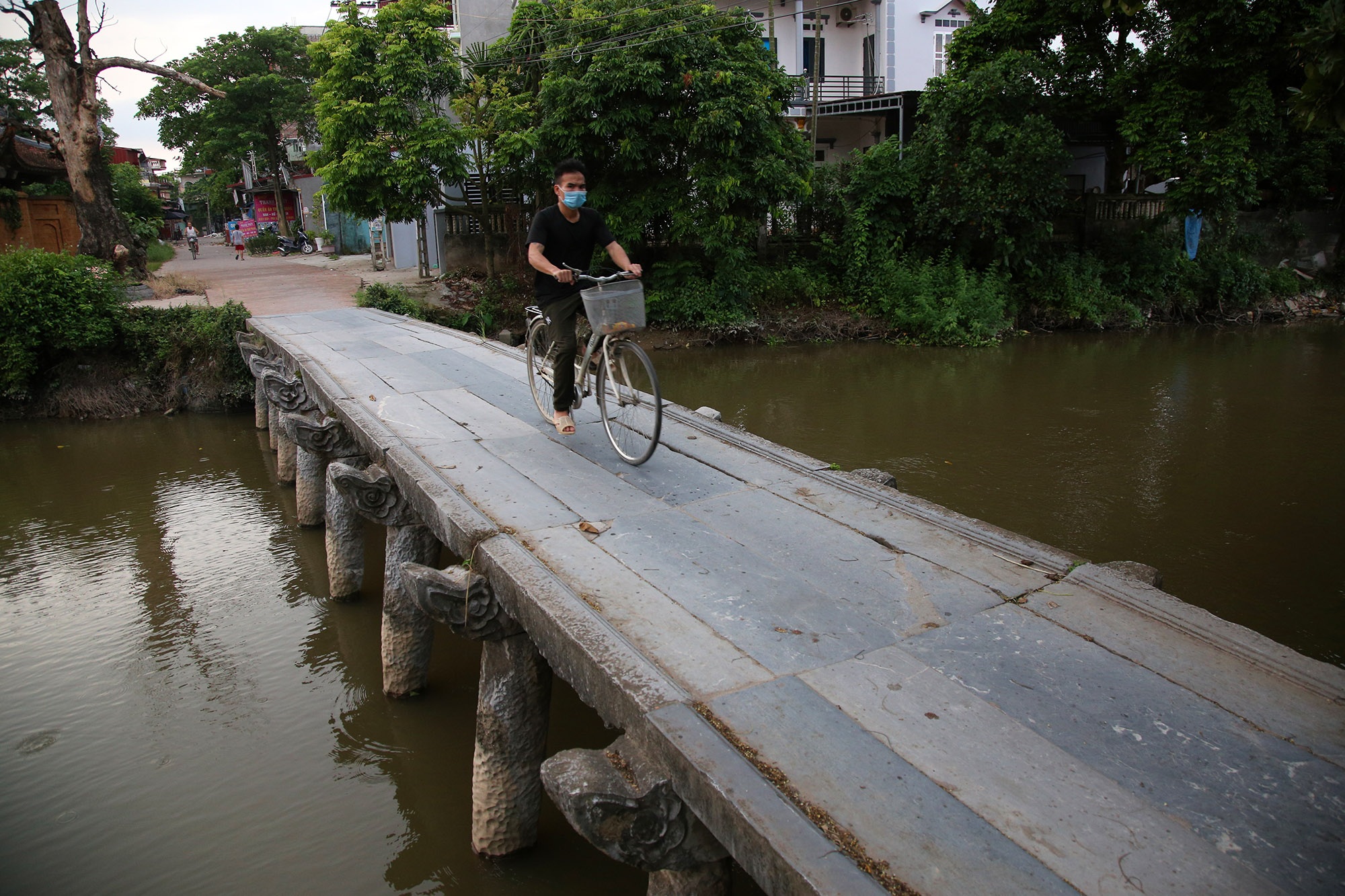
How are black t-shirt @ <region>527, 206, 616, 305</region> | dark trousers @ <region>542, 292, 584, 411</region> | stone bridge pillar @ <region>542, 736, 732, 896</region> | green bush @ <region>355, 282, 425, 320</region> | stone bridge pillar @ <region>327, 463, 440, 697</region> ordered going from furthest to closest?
green bush @ <region>355, 282, 425, 320</region>
dark trousers @ <region>542, 292, 584, 411</region>
black t-shirt @ <region>527, 206, 616, 305</region>
stone bridge pillar @ <region>327, 463, 440, 697</region>
stone bridge pillar @ <region>542, 736, 732, 896</region>

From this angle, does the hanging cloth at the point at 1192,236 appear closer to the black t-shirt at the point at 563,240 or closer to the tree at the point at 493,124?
the tree at the point at 493,124

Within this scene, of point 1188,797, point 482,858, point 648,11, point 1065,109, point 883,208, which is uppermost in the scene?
point 648,11

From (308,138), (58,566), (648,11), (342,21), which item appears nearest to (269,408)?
(58,566)

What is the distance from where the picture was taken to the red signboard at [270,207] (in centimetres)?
3819

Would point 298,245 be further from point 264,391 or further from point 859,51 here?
point 264,391

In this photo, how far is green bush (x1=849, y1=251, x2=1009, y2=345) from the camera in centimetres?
1684

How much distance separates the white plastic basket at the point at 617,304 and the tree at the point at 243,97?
99.9 feet

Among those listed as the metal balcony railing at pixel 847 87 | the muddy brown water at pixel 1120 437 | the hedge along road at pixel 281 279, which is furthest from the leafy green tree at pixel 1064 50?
the hedge along road at pixel 281 279

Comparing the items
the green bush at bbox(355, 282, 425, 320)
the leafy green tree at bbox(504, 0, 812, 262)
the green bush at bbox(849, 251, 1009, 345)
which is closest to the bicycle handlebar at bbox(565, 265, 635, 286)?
the green bush at bbox(355, 282, 425, 320)

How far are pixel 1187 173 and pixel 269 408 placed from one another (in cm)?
1587

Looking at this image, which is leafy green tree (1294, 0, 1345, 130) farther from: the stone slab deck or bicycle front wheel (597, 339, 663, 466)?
bicycle front wheel (597, 339, 663, 466)

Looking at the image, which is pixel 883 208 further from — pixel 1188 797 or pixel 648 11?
pixel 1188 797

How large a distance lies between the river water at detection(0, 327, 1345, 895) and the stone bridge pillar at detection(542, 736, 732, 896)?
1.20 metres

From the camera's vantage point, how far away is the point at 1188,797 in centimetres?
223
